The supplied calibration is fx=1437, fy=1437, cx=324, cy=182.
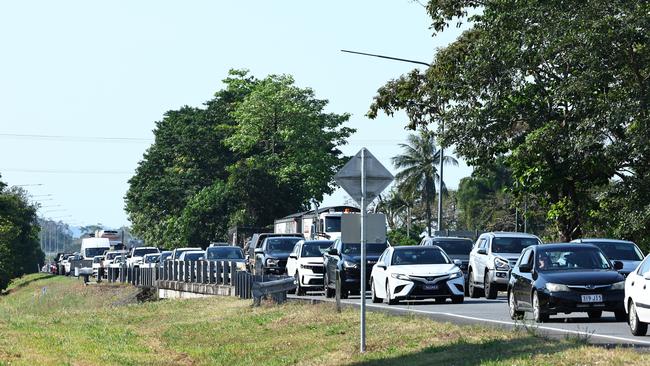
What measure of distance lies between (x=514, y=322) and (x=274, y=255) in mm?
24667

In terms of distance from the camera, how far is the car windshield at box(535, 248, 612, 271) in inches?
1018

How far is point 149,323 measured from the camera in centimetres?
3869

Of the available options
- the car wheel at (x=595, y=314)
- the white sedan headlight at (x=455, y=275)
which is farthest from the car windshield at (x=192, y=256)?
the car wheel at (x=595, y=314)

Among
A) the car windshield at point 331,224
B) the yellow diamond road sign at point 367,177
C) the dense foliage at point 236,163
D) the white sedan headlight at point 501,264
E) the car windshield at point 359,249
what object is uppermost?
the dense foliage at point 236,163

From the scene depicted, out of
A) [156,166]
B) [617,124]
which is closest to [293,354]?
[617,124]

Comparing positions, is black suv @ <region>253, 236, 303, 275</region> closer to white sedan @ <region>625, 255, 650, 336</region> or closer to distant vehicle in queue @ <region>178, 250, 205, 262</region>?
distant vehicle in queue @ <region>178, 250, 205, 262</region>

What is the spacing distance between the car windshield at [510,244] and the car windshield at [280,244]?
1192 centimetres

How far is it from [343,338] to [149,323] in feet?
49.2

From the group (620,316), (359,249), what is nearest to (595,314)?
(620,316)

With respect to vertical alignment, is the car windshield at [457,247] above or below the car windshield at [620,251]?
above

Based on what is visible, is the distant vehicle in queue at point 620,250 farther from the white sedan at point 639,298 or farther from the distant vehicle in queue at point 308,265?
the distant vehicle in queue at point 308,265

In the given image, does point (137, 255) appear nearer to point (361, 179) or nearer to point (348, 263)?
point (348, 263)

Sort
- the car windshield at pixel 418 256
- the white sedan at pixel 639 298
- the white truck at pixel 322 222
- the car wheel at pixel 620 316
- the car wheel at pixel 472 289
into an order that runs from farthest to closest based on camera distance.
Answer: the white truck at pixel 322 222 → the car wheel at pixel 472 289 → the car windshield at pixel 418 256 → the car wheel at pixel 620 316 → the white sedan at pixel 639 298

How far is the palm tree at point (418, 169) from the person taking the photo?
12050cm
